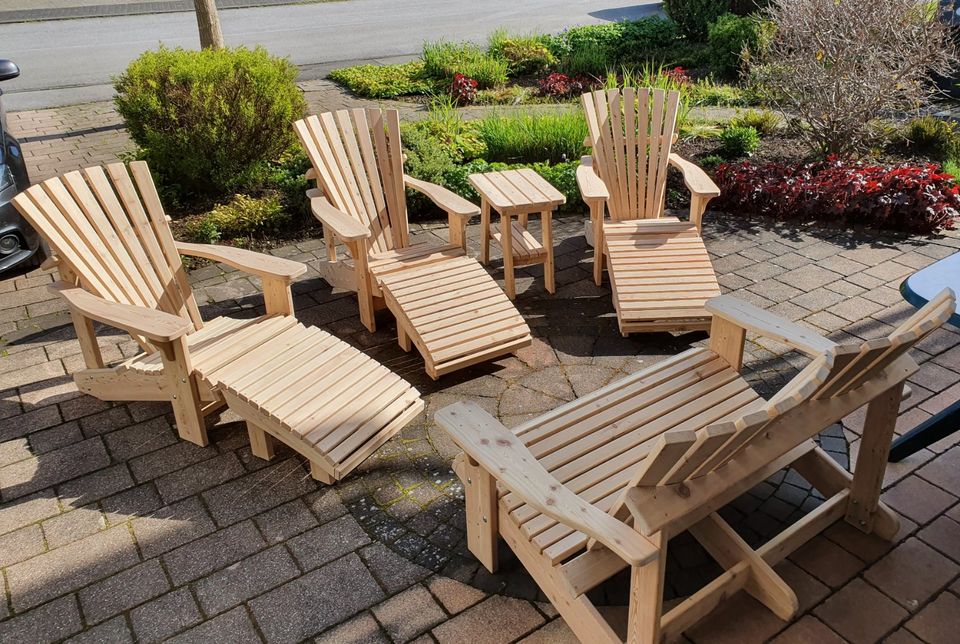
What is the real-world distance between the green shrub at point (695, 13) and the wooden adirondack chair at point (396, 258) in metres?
8.46

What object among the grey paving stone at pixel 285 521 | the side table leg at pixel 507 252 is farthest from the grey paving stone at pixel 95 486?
the side table leg at pixel 507 252

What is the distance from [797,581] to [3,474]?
3.09 metres

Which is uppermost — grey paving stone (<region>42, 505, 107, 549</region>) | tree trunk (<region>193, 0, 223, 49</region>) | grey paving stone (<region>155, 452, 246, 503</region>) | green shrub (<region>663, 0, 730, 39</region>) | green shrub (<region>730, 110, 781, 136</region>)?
tree trunk (<region>193, 0, 223, 49</region>)

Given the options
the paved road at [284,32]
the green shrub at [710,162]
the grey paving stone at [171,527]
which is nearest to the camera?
the grey paving stone at [171,527]

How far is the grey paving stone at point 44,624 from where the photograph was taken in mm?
2428

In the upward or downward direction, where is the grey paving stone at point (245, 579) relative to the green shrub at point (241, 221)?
downward

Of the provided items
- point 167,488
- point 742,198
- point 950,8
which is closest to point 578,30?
point 950,8

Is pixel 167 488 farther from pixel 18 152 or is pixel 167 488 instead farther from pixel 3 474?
pixel 18 152

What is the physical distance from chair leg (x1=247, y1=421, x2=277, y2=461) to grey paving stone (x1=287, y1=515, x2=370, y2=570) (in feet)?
1.62

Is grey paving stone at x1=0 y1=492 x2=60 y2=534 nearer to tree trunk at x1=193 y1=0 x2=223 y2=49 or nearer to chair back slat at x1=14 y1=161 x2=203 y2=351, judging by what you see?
chair back slat at x1=14 y1=161 x2=203 y2=351

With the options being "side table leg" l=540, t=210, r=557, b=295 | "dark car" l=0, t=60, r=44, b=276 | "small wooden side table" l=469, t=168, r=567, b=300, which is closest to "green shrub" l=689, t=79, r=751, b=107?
"small wooden side table" l=469, t=168, r=567, b=300

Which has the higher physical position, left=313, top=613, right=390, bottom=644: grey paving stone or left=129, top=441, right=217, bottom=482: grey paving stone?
left=129, top=441, right=217, bottom=482: grey paving stone

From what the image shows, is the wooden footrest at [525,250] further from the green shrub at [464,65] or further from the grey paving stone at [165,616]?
the green shrub at [464,65]

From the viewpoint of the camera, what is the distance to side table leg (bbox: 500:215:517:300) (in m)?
4.39
